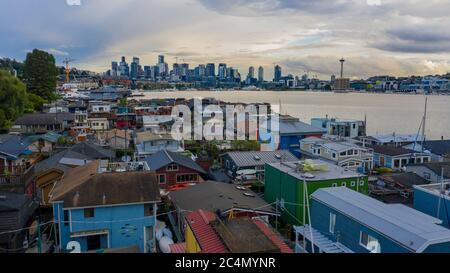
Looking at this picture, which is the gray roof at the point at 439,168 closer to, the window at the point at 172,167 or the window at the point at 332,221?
the window at the point at 332,221

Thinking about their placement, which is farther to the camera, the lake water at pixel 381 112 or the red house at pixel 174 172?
the lake water at pixel 381 112

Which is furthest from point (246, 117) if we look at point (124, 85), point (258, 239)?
point (124, 85)

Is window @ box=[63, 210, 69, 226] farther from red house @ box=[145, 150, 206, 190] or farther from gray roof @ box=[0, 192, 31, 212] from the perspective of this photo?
red house @ box=[145, 150, 206, 190]

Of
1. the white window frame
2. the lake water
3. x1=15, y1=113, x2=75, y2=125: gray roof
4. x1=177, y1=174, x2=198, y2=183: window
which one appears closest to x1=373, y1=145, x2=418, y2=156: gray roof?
x1=177, y1=174, x2=198, y2=183: window

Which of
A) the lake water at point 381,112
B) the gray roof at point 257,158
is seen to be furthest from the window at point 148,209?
the lake water at point 381,112

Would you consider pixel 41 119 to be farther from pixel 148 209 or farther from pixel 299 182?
pixel 299 182
